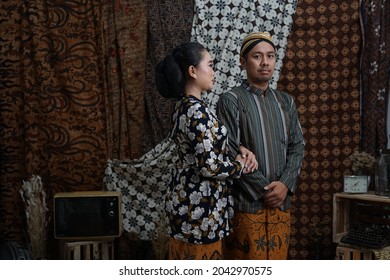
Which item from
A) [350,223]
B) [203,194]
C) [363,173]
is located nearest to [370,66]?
[363,173]

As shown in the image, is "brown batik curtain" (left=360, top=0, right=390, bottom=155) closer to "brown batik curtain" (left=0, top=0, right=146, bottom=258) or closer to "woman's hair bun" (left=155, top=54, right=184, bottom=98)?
"brown batik curtain" (left=0, top=0, right=146, bottom=258)

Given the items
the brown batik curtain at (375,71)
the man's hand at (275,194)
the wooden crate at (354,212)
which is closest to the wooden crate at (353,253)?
the wooden crate at (354,212)

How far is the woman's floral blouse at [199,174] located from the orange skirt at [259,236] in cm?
14

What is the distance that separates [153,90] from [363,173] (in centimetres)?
139

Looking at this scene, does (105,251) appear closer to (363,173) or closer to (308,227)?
(308,227)

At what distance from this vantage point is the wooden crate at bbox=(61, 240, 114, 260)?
246 cm

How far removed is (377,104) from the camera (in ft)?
9.21

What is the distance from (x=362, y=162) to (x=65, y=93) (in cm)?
185

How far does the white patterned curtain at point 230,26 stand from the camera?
9.29 feet

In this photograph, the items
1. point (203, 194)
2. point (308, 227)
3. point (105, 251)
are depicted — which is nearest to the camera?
point (203, 194)

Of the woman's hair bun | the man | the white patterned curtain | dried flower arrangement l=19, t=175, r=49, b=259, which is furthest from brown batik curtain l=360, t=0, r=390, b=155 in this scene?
dried flower arrangement l=19, t=175, r=49, b=259

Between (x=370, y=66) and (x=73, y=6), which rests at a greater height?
(x=73, y=6)

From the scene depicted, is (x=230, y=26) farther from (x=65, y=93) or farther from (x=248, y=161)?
(x=248, y=161)

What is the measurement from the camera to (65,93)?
9.25 ft
